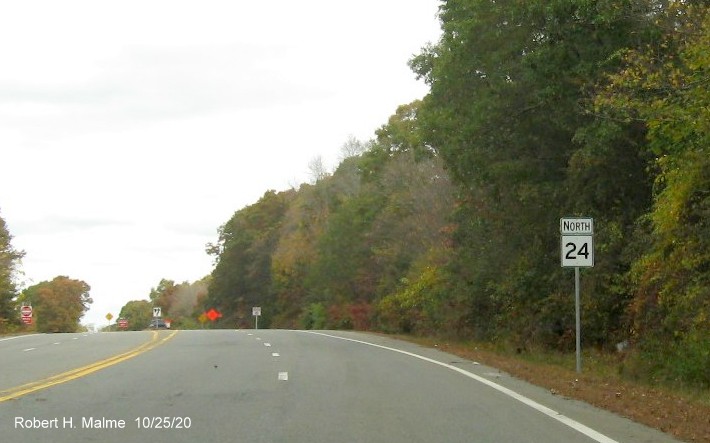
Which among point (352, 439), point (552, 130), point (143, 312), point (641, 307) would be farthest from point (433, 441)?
point (143, 312)

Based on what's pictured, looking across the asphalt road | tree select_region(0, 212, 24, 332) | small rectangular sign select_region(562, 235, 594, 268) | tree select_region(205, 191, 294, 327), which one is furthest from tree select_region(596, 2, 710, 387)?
tree select_region(205, 191, 294, 327)

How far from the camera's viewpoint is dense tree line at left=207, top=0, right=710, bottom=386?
Result: 687 inches

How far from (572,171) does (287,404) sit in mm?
13727

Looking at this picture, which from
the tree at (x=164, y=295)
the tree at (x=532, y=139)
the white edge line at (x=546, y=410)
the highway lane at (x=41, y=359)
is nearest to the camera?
the white edge line at (x=546, y=410)

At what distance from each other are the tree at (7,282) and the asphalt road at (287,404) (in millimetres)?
41883

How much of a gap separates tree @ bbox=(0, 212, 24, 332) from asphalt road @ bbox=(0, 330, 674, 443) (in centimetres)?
4188

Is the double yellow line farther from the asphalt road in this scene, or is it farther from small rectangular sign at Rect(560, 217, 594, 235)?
small rectangular sign at Rect(560, 217, 594, 235)

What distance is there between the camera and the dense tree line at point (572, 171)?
17.4 meters

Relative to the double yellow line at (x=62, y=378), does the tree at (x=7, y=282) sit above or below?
above

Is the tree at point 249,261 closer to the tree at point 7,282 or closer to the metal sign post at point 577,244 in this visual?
the tree at point 7,282

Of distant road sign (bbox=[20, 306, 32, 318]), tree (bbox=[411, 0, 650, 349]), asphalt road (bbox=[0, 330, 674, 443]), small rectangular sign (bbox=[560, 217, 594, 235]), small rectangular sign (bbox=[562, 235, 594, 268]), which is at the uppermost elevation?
tree (bbox=[411, 0, 650, 349])

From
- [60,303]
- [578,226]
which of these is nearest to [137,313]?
[60,303]

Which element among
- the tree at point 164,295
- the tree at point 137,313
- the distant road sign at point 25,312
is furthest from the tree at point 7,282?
the tree at point 137,313

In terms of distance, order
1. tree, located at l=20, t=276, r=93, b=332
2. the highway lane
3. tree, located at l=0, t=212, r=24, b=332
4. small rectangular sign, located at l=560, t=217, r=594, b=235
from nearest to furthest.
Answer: the highway lane
small rectangular sign, located at l=560, t=217, r=594, b=235
tree, located at l=0, t=212, r=24, b=332
tree, located at l=20, t=276, r=93, b=332
